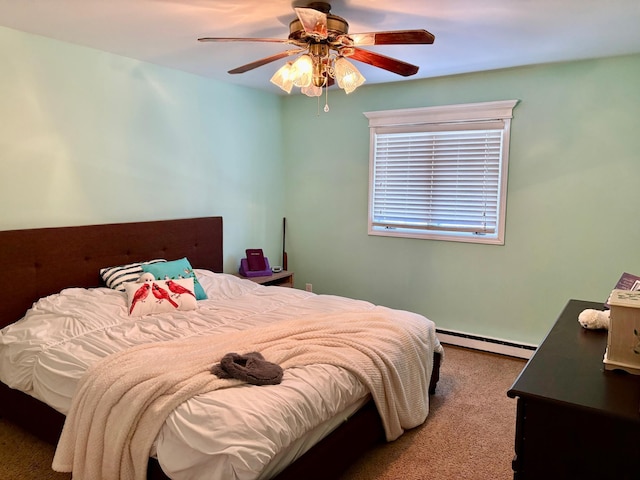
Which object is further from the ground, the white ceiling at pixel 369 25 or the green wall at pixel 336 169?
the white ceiling at pixel 369 25

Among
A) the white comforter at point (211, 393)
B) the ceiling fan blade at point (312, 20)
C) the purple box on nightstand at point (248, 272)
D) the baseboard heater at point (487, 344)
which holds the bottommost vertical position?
the baseboard heater at point (487, 344)

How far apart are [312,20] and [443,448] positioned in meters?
2.35

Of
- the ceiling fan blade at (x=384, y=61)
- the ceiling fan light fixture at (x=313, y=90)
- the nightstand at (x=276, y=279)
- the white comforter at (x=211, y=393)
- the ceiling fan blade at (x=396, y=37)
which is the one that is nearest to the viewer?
the white comforter at (x=211, y=393)

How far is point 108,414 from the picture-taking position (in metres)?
1.94

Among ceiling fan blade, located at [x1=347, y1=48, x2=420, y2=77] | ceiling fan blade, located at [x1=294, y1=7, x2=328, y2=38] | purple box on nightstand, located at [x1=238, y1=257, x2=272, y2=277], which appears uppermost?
ceiling fan blade, located at [x1=294, y1=7, x2=328, y2=38]

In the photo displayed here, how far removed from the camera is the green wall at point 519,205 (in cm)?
345

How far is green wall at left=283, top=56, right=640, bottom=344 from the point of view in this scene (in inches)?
136

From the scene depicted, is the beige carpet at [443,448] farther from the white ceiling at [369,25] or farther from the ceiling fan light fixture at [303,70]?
the white ceiling at [369,25]

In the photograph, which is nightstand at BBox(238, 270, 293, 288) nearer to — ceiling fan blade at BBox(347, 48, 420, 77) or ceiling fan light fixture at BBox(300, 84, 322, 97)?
ceiling fan light fixture at BBox(300, 84, 322, 97)

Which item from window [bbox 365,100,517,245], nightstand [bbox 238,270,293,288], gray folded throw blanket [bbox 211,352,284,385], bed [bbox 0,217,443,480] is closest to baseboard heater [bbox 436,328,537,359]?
window [bbox 365,100,517,245]

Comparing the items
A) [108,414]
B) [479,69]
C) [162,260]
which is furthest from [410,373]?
[479,69]

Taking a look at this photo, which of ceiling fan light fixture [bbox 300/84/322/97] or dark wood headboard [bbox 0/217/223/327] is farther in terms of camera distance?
dark wood headboard [bbox 0/217/223/327]

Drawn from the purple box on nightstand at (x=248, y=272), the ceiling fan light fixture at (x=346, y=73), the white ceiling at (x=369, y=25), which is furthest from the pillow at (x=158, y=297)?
the ceiling fan light fixture at (x=346, y=73)

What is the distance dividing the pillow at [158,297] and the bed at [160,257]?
187 mm
